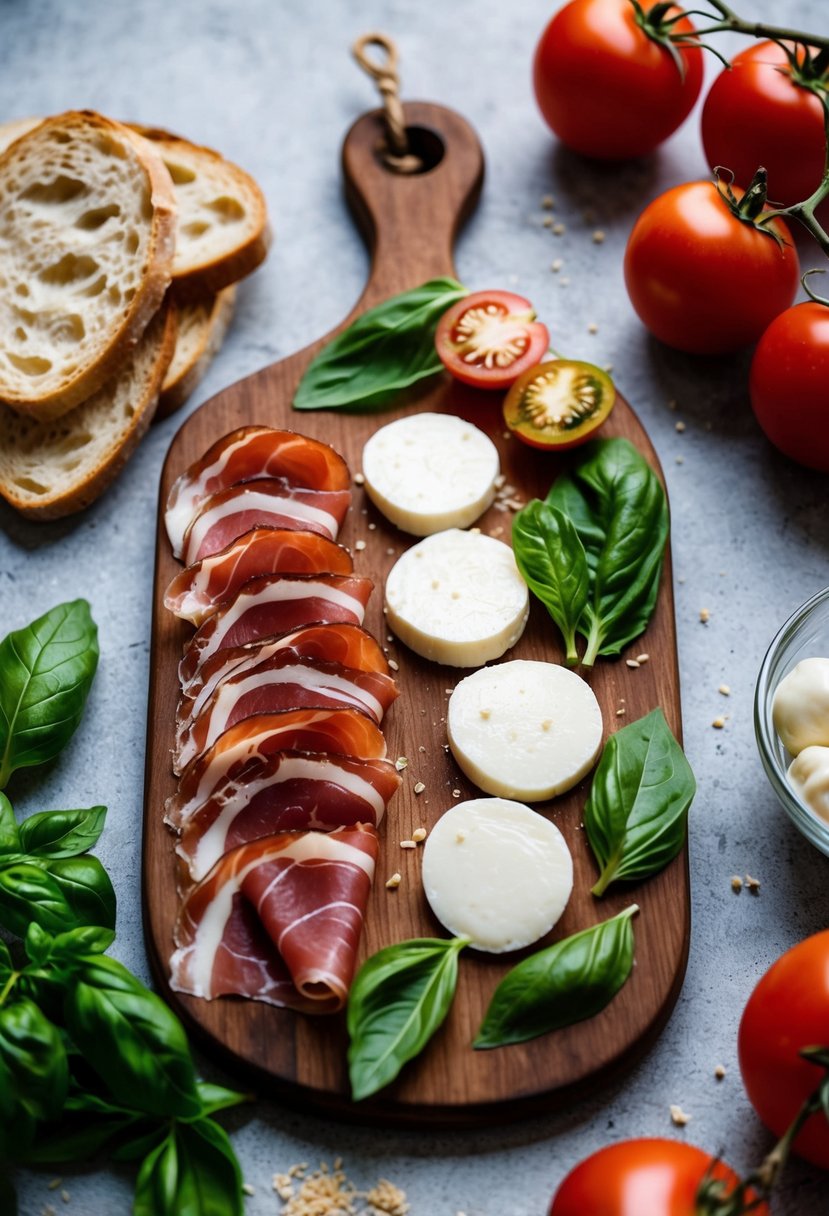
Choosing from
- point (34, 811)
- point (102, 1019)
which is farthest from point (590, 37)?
point (102, 1019)

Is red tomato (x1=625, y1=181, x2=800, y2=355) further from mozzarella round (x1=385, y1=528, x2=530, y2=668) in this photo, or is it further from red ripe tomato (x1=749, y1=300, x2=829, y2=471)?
mozzarella round (x1=385, y1=528, x2=530, y2=668)

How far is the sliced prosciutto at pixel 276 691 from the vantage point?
2.23 metres

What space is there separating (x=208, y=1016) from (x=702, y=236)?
1.91 m

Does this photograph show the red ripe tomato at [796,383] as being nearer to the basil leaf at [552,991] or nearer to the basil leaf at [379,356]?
the basil leaf at [379,356]

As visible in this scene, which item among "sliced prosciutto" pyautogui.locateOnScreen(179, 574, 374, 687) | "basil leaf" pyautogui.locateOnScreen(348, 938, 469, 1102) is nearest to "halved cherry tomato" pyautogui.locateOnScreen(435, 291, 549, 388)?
"sliced prosciutto" pyautogui.locateOnScreen(179, 574, 374, 687)

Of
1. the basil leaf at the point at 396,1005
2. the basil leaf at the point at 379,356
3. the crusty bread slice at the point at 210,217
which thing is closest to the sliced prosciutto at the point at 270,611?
the basil leaf at the point at 379,356

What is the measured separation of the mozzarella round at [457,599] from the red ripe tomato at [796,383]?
2.28 ft

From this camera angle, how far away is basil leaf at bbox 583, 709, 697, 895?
6.95 feet

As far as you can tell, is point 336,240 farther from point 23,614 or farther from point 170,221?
point 23,614

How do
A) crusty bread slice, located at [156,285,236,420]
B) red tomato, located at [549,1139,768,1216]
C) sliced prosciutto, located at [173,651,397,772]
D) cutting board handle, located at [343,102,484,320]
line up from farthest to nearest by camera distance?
cutting board handle, located at [343,102,484,320] < crusty bread slice, located at [156,285,236,420] < sliced prosciutto, located at [173,651,397,772] < red tomato, located at [549,1139,768,1216]

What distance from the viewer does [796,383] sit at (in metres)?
2.54

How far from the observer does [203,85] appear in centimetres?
341

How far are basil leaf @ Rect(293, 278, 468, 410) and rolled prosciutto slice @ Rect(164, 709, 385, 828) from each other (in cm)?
86

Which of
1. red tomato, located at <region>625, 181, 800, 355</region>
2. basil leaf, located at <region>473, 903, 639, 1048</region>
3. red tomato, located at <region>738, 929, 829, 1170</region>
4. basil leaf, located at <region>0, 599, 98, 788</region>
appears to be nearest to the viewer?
red tomato, located at <region>738, 929, 829, 1170</region>
